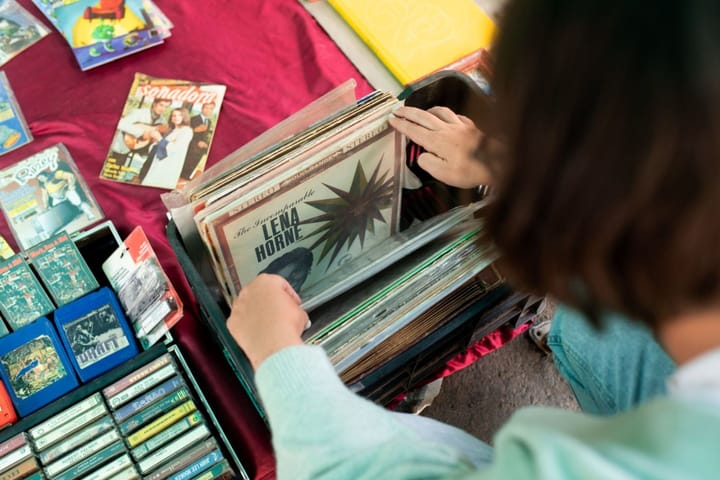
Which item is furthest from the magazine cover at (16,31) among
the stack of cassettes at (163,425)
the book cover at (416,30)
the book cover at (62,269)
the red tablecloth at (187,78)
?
the stack of cassettes at (163,425)

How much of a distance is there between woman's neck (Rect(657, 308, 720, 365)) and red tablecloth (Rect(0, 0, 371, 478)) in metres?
0.72

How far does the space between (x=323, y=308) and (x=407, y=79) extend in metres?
0.62

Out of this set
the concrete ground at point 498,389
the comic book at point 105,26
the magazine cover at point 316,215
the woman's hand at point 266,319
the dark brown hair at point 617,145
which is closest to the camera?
the dark brown hair at point 617,145

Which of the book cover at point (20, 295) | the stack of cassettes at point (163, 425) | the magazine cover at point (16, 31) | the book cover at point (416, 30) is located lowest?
the stack of cassettes at point (163, 425)

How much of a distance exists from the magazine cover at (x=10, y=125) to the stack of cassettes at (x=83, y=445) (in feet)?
1.78

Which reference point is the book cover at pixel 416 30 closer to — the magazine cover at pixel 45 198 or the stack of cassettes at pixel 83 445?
the magazine cover at pixel 45 198

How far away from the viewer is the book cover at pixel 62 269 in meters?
0.88

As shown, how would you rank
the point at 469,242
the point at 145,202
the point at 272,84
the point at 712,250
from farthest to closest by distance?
the point at 272,84 < the point at 145,202 < the point at 469,242 < the point at 712,250

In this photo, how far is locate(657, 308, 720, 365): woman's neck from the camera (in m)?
0.43

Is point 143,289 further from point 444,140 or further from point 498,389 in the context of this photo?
point 498,389

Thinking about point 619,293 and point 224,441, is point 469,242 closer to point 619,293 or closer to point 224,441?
point 619,293

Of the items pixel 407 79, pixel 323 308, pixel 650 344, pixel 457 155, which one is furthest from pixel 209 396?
pixel 407 79

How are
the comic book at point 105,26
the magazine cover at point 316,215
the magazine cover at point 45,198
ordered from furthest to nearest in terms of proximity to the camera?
1. the comic book at point 105,26
2. the magazine cover at point 45,198
3. the magazine cover at point 316,215

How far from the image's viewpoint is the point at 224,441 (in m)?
0.85
